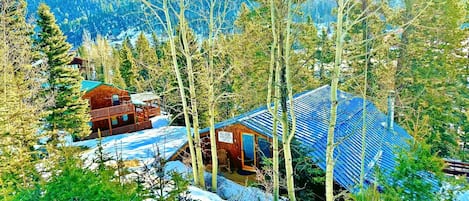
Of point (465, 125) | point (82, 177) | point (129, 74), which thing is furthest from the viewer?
point (129, 74)

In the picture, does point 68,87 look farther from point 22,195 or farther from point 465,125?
point 465,125

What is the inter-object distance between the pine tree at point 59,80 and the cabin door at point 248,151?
33.1ft

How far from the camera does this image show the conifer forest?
4.59m

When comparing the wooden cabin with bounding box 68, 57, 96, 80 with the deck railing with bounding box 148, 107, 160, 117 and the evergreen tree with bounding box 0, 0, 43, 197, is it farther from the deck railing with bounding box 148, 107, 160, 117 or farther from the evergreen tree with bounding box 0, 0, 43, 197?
the evergreen tree with bounding box 0, 0, 43, 197

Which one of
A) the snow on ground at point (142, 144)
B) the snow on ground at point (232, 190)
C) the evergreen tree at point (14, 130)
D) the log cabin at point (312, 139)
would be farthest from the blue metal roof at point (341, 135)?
the evergreen tree at point (14, 130)

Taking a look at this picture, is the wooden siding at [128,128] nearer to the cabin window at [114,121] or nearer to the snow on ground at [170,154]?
the cabin window at [114,121]

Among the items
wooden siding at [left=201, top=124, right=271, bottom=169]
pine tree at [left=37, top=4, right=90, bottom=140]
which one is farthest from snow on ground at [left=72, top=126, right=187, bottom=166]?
wooden siding at [left=201, top=124, right=271, bottom=169]

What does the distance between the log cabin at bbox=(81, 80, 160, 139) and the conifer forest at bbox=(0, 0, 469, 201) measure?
4.0 inches

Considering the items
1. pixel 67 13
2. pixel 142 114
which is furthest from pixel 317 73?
pixel 67 13

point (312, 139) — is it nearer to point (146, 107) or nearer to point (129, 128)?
point (129, 128)

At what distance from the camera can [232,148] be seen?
13.0m

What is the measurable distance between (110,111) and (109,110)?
0.11 m

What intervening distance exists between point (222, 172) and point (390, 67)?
424 inches

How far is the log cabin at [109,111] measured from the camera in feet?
76.6
